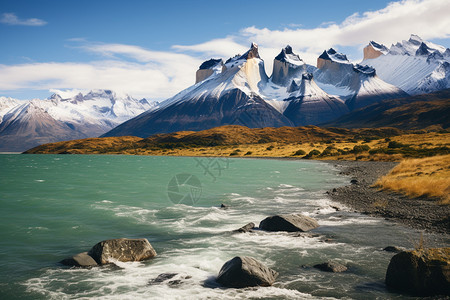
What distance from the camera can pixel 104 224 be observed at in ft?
74.7

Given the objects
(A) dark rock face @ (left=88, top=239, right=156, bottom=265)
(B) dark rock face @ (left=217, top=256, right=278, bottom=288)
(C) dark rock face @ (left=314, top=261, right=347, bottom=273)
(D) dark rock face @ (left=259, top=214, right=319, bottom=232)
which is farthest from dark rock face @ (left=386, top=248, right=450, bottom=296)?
(A) dark rock face @ (left=88, top=239, right=156, bottom=265)

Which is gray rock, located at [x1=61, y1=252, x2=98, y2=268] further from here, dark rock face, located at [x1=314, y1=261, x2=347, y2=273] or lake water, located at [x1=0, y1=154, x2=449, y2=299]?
dark rock face, located at [x1=314, y1=261, x2=347, y2=273]

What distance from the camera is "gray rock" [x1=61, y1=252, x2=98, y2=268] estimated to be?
1480 cm

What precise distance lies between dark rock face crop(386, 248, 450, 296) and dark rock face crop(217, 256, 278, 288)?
14.3ft

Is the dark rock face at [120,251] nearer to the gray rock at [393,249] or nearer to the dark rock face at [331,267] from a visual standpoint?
the dark rock face at [331,267]

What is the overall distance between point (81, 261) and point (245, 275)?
7.22 meters

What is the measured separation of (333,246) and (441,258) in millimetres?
5834

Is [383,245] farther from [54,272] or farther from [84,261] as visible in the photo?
[54,272]

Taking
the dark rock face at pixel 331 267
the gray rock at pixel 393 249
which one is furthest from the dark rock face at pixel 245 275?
the gray rock at pixel 393 249

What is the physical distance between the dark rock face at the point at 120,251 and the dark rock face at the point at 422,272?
10089 millimetres

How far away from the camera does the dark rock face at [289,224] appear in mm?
19797

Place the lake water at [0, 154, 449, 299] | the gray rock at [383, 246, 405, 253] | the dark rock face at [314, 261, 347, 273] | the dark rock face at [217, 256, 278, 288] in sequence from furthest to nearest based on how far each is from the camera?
the gray rock at [383, 246, 405, 253] < the dark rock face at [314, 261, 347, 273] < the dark rock face at [217, 256, 278, 288] < the lake water at [0, 154, 449, 299]

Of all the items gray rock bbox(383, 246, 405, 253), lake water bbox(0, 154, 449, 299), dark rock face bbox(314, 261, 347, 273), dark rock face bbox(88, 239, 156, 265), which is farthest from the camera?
gray rock bbox(383, 246, 405, 253)

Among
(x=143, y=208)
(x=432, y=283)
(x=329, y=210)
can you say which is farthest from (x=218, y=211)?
(x=432, y=283)
